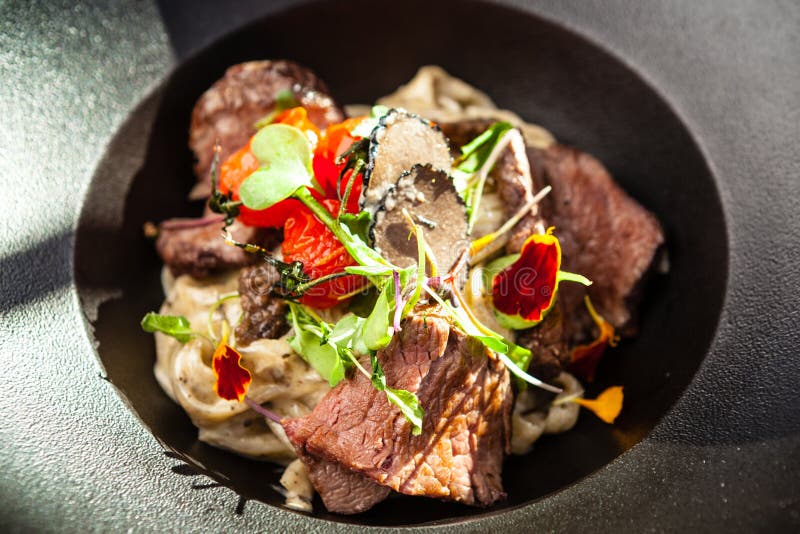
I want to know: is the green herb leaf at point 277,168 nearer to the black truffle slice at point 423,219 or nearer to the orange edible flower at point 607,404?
the black truffle slice at point 423,219

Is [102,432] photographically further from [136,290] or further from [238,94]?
[238,94]

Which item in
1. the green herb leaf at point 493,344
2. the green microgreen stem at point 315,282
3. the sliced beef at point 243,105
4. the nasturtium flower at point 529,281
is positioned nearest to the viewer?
the green microgreen stem at point 315,282

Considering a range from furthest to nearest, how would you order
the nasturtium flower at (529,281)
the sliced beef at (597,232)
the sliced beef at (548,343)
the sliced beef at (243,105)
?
1. the sliced beef at (243,105)
2. the sliced beef at (597,232)
3. the sliced beef at (548,343)
4. the nasturtium flower at (529,281)

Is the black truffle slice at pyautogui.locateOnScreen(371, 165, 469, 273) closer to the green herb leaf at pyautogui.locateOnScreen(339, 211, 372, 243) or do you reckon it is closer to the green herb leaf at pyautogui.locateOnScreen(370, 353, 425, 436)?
the green herb leaf at pyautogui.locateOnScreen(339, 211, 372, 243)

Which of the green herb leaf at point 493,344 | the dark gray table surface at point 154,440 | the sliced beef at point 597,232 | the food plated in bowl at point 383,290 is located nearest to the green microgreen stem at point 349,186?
the food plated in bowl at point 383,290

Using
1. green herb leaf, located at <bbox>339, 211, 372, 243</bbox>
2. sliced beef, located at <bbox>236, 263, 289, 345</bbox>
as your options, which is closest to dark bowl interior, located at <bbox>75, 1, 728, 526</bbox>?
sliced beef, located at <bbox>236, 263, 289, 345</bbox>

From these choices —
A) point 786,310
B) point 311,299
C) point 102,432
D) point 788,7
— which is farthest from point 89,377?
point 788,7

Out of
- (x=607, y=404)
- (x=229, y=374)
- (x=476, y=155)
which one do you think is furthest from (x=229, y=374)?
(x=607, y=404)
